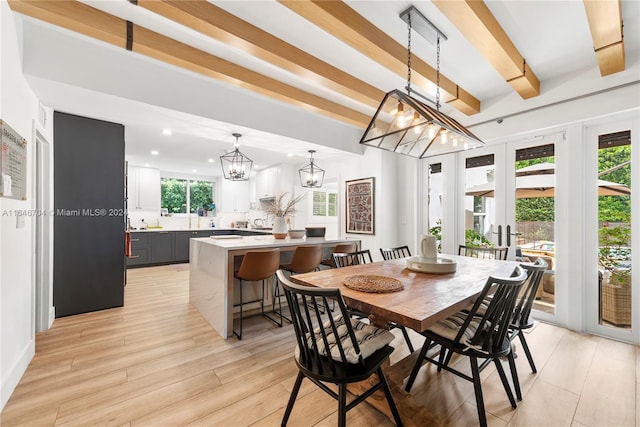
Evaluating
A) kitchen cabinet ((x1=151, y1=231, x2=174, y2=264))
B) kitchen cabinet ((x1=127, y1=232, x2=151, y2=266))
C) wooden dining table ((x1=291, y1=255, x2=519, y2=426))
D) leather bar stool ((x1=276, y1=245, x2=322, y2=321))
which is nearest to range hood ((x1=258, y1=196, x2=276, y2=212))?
kitchen cabinet ((x1=151, y1=231, x2=174, y2=264))

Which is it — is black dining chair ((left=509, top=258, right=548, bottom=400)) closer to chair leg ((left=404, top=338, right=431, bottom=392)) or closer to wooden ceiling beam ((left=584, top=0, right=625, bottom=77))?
chair leg ((left=404, top=338, right=431, bottom=392))

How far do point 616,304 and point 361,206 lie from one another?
10.4 feet

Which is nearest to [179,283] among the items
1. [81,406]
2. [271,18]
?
[81,406]

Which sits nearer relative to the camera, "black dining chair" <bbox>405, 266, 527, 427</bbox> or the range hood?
"black dining chair" <bbox>405, 266, 527, 427</bbox>

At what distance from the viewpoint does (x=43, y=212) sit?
8.64 ft

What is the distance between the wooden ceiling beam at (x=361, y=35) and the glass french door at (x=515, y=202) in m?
1.34

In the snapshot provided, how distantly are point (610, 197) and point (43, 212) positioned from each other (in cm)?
563

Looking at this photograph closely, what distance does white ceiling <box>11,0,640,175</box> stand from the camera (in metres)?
2.02

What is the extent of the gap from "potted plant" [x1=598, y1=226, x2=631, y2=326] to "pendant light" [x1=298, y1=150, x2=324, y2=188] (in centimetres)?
371

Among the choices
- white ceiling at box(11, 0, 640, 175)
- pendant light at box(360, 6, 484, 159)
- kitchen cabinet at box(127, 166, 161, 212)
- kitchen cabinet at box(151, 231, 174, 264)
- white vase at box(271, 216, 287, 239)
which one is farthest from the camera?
kitchen cabinet at box(127, 166, 161, 212)

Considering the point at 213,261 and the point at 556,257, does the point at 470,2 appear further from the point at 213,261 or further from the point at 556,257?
the point at 213,261

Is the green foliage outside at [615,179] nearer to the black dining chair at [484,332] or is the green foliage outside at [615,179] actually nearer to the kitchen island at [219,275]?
the black dining chair at [484,332]

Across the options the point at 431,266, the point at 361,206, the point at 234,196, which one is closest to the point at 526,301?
the point at 431,266

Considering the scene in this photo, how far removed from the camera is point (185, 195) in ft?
24.5
